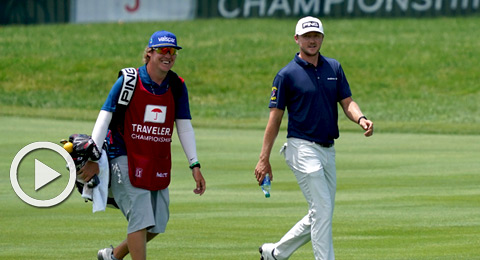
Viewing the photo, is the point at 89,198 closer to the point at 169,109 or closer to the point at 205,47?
the point at 169,109

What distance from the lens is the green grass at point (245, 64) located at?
99.7ft

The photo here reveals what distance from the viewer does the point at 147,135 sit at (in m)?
8.89

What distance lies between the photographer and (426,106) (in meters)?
31.2

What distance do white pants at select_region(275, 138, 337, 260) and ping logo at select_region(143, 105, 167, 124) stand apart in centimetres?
129

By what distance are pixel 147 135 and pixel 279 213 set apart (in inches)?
185

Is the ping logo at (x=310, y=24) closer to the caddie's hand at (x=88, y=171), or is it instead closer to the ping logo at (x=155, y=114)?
the ping logo at (x=155, y=114)

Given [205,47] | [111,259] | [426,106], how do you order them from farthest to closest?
[205,47]
[426,106]
[111,259]

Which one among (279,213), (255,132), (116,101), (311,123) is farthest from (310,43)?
(255,132)

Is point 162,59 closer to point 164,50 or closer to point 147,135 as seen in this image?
point 164,50

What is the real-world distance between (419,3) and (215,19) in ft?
26.6

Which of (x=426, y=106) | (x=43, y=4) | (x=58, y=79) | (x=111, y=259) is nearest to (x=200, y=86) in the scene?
(x=58, y=79)

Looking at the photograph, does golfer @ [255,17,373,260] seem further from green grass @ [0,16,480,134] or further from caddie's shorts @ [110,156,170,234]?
green grass @ [0,16,480,134]

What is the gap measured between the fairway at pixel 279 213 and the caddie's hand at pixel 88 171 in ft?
6.31

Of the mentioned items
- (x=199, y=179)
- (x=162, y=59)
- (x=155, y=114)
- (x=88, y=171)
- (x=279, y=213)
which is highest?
(x=162, y=59)
